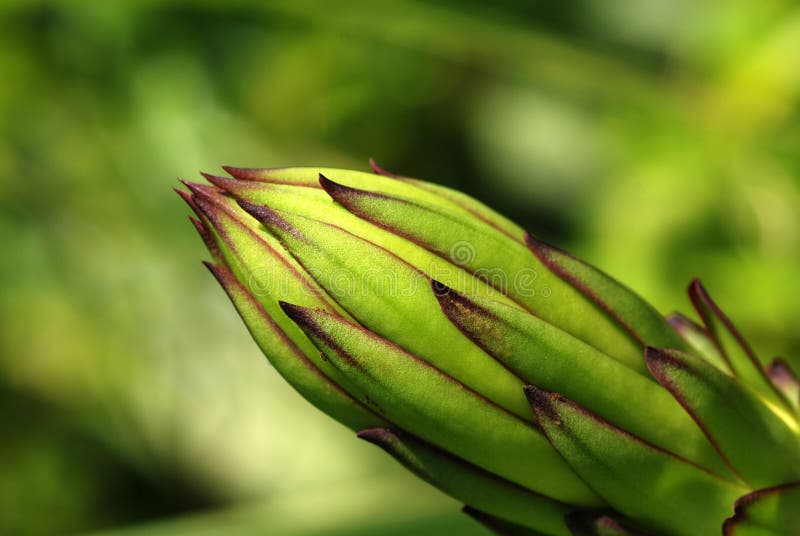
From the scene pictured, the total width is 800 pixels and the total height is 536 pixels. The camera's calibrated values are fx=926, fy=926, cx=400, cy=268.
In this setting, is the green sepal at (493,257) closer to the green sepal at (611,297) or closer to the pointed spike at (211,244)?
the green sepal at (611,297)

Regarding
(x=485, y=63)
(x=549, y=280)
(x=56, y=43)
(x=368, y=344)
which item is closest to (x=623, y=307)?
(x=549, y=280)

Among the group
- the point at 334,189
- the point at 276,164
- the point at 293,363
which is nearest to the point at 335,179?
the point at 334,189

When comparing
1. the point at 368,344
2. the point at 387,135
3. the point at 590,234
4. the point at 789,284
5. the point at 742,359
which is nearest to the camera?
the point at 368,344

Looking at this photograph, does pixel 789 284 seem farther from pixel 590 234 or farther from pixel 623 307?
pixel 623 307

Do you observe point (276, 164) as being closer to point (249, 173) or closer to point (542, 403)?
point (249, 173)

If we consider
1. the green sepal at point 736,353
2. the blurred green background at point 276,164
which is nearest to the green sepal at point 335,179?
the green sepal at point 736,353

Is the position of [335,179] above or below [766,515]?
above
